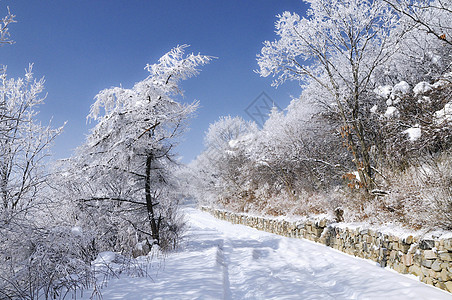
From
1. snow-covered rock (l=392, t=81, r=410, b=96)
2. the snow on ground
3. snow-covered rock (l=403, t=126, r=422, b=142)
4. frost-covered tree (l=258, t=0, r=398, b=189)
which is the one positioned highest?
frost-covered tree (l=258, t=0, r=398, b=189)

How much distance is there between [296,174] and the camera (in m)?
13.4

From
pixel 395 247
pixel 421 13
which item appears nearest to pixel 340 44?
pixel 421 13

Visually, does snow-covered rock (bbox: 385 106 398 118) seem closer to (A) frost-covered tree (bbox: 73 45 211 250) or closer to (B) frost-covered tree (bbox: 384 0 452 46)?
(B) frost-covered tree (bbox: 384 0 452 46)

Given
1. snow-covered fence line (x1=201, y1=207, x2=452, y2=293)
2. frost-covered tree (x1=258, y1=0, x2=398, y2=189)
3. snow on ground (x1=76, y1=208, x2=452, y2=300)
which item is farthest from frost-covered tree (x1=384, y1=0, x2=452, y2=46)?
snow on ground (x1=76, y1=208, x2=452, y2=300)

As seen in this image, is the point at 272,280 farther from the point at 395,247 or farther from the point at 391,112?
the point at 391,112

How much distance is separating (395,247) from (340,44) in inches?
269

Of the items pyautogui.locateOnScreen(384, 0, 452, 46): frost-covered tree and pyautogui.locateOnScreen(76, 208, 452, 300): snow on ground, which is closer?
pyautogui.locateOnScreen(76, 208, 452, 300): snow on ground

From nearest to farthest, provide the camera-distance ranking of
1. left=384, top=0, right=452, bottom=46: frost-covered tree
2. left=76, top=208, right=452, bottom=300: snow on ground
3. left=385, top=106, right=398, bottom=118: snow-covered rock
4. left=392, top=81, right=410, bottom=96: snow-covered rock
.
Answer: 1. left=76, top=208, right=452, bottom=300: snow on ground
2. left=384, top=0, right=452, bottom=46: frost-covered tree
3. left=385, top=106, right=398, bottom=118: snow-covered rock
4. left=392, top=81, right=410, bottom=96: snow-covered rock

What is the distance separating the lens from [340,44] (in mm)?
8773

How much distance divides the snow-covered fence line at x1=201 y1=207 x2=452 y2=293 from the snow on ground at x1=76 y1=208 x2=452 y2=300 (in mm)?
220

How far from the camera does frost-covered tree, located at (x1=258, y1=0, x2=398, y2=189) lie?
798cm

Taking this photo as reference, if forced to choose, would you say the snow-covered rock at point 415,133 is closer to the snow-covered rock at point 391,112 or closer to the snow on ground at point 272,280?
the snow-covered rock at point 391,112

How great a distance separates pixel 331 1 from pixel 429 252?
26.1 ft

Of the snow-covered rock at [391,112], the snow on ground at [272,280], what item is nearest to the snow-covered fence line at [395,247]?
the snow on ground at [272,280]
